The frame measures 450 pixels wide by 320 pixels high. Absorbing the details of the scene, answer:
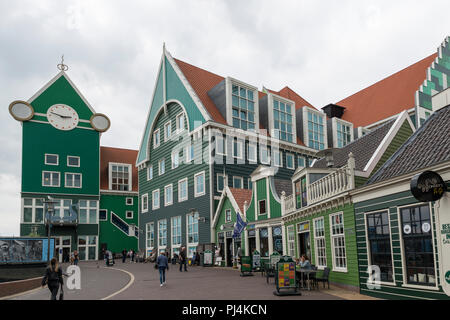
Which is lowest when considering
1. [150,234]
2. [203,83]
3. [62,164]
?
[150,234]

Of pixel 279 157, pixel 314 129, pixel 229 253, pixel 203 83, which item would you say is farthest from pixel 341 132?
pixel 229 253

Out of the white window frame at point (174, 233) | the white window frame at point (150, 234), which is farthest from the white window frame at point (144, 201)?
the white window frame at point (174, 233)

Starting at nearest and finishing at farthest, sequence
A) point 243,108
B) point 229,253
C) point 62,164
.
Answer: point 229,253 < point 243,108 < point 62,164

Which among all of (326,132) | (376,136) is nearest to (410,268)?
(376,136)

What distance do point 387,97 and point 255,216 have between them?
23.6 metres

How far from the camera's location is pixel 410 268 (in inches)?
479

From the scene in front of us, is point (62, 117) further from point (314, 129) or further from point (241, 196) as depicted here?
point (314, 129)

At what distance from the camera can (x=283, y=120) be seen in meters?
37.7

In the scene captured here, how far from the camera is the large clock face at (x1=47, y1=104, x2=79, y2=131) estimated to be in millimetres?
47188

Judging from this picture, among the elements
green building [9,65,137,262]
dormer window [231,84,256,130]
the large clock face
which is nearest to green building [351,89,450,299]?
dormer window [231,84,256,130]

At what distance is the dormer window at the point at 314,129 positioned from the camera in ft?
129

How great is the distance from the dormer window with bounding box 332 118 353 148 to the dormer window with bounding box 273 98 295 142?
584 centimetres

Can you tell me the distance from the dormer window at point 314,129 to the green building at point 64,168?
24.2 m

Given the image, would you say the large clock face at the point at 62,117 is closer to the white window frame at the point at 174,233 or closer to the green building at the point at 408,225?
the white window frame at the point at 174,233
